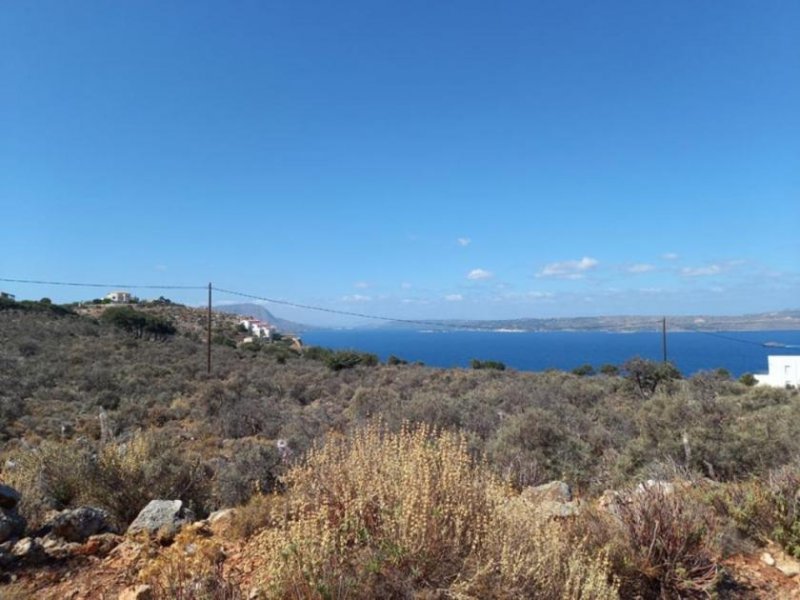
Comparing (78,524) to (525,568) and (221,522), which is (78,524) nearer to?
(221,522)

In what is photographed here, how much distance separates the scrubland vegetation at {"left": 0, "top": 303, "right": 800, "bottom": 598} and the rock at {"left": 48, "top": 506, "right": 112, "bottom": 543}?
52 cm

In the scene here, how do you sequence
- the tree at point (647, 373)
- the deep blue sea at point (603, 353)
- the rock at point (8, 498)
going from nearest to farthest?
the rock at point (8, 498), the tree at point (647, 373), the deep blue sea at point (603, 353)

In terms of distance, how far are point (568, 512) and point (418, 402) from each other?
25.0 ft

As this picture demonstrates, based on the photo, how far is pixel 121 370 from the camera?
19.9m

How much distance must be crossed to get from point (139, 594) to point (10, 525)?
2.17 metres

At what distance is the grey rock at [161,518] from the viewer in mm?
4539

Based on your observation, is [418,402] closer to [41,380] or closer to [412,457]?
[412,457]

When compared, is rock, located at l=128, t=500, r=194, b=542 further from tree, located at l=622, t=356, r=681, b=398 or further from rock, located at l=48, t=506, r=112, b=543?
tree, located at l=622, t=356, r=681, b=398

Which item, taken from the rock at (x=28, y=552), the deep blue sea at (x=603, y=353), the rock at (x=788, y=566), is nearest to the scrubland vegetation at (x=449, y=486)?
the rock at (x=788, y=566)

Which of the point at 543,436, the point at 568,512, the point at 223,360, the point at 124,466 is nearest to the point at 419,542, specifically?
the point at 568,512

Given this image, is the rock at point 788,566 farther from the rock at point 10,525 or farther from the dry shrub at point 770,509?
the rock at point 10,525

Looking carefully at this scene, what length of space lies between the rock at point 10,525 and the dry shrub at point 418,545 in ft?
9.06

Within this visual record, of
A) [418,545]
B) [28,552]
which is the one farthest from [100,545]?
[418,545]

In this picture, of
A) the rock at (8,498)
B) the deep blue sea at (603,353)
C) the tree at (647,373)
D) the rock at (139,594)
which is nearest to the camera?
the rock at (139,594)
